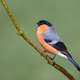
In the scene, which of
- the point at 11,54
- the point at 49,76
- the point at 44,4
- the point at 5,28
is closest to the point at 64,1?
the point at 44,4

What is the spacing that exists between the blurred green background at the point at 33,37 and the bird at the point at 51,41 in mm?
2553

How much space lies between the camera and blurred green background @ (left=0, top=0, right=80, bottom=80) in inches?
262

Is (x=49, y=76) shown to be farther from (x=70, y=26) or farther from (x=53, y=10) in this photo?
(x=53, y=10)

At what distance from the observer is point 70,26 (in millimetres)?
8219

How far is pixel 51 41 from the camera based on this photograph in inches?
109

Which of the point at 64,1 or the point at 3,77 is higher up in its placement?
the point at 3,77

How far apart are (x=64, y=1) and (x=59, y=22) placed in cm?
Answer: 120

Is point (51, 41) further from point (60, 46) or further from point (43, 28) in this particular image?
point (43, 28)

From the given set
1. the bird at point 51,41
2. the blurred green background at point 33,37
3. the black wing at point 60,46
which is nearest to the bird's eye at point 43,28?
the bird at point 51,41

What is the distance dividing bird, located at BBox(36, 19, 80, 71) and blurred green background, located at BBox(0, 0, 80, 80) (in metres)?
2.55

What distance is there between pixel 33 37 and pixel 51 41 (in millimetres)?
4776

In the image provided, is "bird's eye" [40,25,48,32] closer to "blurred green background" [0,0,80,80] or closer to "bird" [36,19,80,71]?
"bird" [36,19,80,71]

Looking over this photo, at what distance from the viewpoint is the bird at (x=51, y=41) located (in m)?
2.56

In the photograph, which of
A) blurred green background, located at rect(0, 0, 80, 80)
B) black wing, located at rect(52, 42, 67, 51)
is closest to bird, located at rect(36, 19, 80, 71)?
black wing, located at rect(52, 42, 67, 51)
